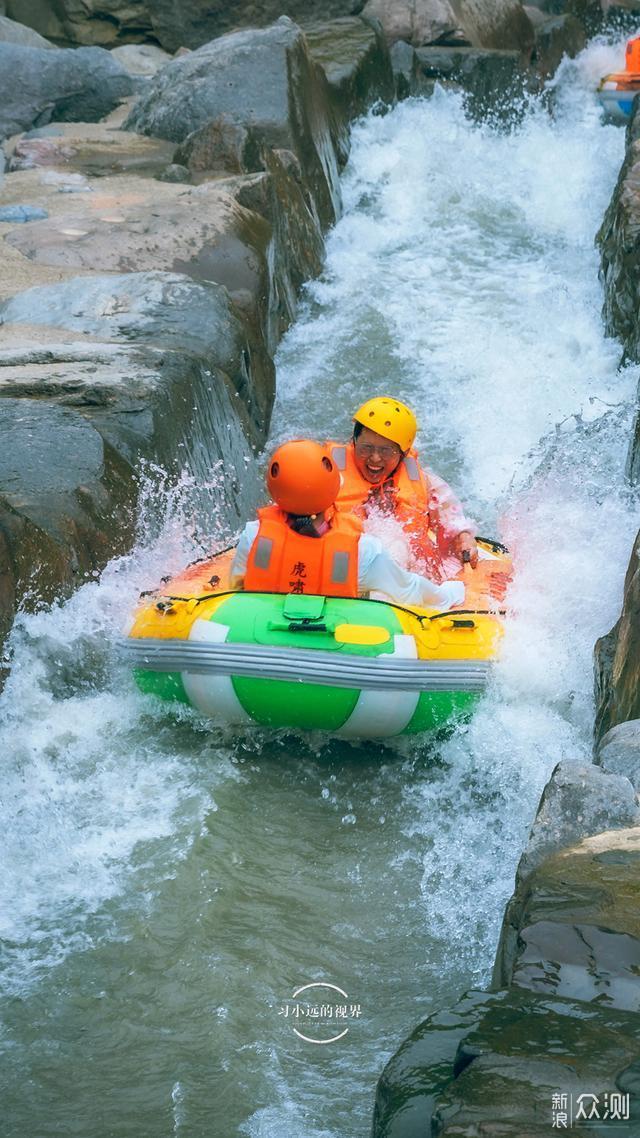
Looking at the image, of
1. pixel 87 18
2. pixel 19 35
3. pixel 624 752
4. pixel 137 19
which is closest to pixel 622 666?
pixel 624 752

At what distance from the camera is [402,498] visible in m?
6.48

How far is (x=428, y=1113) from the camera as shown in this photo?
2857 millimetres

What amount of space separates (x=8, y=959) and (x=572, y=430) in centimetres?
554

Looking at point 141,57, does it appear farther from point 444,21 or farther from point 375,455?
point 375,455

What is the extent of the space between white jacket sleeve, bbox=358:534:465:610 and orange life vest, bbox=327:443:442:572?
44cm

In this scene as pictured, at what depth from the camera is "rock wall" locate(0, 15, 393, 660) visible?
619 centimetres

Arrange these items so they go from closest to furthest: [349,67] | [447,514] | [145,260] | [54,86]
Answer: [447,514] → [145,260] → [54,86] → [349,67]

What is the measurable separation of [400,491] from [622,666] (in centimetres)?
179

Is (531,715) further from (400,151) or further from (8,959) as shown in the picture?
(400,151)

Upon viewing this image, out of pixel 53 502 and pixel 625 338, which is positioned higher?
pixel 53 502

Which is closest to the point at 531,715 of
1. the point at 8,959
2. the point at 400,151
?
the point at 8,959

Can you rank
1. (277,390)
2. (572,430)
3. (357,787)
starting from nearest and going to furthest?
(357,787), (572,430), (277,390)

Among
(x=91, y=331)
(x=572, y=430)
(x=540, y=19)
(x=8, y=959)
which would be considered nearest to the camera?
(x=8, y=959)

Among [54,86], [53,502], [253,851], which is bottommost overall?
[253,851]
